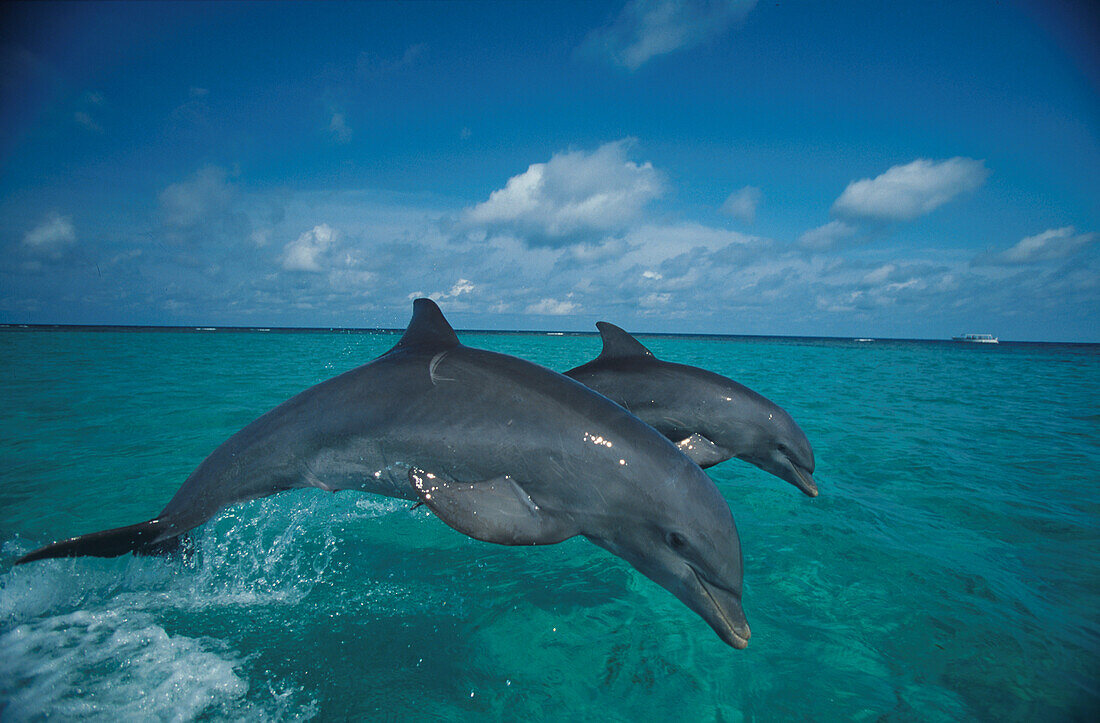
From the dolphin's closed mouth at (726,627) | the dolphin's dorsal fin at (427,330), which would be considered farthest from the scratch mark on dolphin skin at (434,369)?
the dolphin's closed mouth at (726,627)

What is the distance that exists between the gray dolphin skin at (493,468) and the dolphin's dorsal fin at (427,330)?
0.50 feet

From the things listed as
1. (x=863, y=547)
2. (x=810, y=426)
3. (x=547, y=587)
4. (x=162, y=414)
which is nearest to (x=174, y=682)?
(x=547, y=587)

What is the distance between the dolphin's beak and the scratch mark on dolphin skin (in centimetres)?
489

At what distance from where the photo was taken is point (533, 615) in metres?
4.54

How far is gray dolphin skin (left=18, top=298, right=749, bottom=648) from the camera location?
3.41 metres

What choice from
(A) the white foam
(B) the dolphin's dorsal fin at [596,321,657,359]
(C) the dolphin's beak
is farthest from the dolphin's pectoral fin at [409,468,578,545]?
(C) the dolphin's beak

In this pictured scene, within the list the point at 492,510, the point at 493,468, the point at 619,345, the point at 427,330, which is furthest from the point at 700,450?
the point at 427,330

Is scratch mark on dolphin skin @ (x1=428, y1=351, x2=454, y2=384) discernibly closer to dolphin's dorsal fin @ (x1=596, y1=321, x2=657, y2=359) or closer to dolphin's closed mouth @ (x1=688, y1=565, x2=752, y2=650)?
dolphin's closed mouth @ (x1=688, y1=565, x2=752, y2=650)

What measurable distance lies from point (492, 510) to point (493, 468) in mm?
420

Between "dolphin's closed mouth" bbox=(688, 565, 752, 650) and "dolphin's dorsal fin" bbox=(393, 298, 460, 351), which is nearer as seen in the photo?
"dolphin's closed mouth" bbox=(688, 565, 752, 650)

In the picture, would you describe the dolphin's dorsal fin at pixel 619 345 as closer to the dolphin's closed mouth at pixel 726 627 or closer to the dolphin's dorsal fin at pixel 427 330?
the dolphin's dorsal fin at pixel 427 330

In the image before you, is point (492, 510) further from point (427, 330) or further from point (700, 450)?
point (700, 450)

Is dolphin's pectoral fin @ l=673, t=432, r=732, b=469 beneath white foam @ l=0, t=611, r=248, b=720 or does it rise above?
above

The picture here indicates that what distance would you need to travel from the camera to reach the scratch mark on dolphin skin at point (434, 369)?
395 cm
